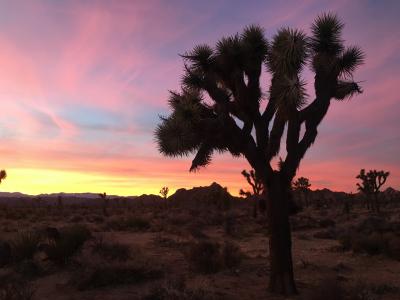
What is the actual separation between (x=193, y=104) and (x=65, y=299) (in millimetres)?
4483

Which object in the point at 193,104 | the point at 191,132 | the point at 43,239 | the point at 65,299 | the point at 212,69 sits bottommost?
the point at 65,299

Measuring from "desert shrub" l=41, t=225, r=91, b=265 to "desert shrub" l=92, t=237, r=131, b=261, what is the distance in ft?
2.00

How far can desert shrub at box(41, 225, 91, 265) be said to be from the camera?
12414 millimetres

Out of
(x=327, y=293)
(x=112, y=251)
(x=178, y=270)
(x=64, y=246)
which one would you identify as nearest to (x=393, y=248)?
(x=178, y=270)

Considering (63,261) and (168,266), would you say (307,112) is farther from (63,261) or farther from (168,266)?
(63,261)

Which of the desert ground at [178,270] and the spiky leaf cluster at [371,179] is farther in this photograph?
the spiky leaf cluster at [371,179]

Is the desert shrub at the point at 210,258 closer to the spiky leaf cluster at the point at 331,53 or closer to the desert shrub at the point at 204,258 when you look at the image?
the desert shrub at the point at 204,258

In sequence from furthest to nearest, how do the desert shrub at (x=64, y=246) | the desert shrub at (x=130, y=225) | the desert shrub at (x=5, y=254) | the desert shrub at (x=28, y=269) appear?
the desert shrub at (x=130, y=225), the desert shrub at (x=5, y=254), the desert shrub at (x=64, y=246), the desert shrub at (x=28, y=269)

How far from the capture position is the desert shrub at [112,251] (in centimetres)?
1329

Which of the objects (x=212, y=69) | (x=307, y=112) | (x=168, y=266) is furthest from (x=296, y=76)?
(x=168, y=266)

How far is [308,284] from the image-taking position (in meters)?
10.9

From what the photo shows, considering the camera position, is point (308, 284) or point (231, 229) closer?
point (308, 284)

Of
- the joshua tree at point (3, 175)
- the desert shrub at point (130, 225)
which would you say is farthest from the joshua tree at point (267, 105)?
the joshua tree at point (3, 175)

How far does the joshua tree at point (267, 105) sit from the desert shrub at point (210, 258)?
2.71 m
